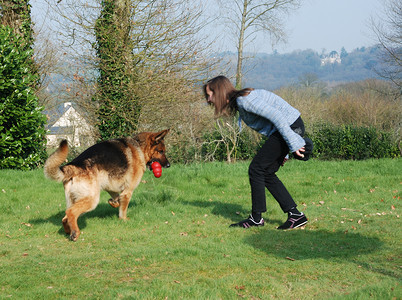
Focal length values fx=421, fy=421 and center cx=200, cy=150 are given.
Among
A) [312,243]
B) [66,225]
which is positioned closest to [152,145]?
[66,225]

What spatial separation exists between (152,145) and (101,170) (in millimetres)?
1272

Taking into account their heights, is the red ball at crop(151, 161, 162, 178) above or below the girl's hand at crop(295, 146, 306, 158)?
below

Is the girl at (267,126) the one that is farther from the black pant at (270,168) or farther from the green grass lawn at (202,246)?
the green grass lawn at (202,246)

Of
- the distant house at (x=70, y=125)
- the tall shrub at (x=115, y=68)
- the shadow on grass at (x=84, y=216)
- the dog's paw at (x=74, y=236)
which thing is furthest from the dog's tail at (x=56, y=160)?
the distant house at (x=70, y=125)

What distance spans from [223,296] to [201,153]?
1238cm

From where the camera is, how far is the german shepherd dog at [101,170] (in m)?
5.96

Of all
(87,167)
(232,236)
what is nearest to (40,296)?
(87,167)

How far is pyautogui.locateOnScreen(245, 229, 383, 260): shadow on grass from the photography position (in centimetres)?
536

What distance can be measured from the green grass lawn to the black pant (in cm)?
48

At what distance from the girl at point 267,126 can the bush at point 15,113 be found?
7426 millimetres

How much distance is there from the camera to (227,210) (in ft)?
26.3

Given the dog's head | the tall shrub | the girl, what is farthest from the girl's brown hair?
the tall shrub

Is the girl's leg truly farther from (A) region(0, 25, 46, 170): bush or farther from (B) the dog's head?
(A) region(0, 25, 46, 170): bush

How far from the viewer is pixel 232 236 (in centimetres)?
622
